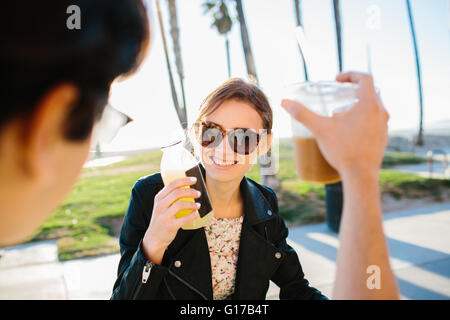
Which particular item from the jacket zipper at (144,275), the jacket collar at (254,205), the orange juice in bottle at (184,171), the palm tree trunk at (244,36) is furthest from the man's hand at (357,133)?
the palm tree trunk at (244,36)

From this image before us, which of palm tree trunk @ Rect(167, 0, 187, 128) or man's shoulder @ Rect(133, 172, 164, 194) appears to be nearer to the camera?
man's shoulder @ Rect(133, 172, 164, 194)

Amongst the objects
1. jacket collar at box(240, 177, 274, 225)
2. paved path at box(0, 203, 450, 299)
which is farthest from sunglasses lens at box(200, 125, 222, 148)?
paved path at box(0, 203, 450, 299)

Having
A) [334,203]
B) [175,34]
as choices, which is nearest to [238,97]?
[334,203]

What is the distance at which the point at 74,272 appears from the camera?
450cm

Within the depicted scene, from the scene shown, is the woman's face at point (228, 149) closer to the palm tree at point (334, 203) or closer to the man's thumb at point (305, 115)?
the man's thumb at point (305, 115)

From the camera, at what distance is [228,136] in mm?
1970

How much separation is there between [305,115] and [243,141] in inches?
41.3

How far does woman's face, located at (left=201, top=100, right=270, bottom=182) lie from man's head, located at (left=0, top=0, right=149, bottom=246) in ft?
3.94

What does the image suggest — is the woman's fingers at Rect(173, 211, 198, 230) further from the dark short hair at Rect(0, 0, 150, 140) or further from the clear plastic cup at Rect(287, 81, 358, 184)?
the dark short hair at Rect(0, 0, 150, 140)

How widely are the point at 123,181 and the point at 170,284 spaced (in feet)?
32.1

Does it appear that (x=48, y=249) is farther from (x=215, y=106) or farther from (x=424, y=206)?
(x=424, y=206)

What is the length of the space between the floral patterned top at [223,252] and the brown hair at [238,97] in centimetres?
65

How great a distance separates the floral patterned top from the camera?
199cm

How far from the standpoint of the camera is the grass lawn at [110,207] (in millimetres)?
5574
